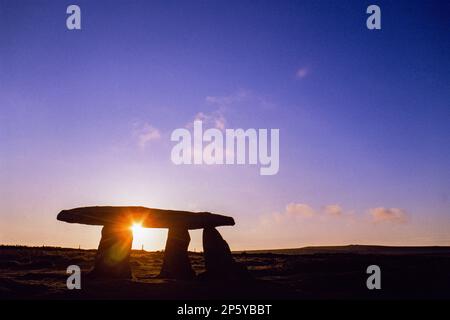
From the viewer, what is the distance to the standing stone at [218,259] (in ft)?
77.0

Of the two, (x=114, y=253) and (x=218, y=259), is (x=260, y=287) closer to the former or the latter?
(x=218, y=259)

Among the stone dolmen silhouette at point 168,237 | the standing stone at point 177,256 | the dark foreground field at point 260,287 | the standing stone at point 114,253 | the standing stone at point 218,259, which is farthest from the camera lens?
the standing stone at point 177,256

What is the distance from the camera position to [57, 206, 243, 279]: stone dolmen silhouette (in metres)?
22.8

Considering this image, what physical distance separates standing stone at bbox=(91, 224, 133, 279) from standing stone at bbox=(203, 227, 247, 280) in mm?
3593

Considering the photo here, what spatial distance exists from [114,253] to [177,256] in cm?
311

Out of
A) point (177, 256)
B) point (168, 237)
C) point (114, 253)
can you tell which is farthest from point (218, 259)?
point (114, 253)

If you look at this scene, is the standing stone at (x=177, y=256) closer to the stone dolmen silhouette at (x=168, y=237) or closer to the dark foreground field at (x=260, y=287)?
the stone dolmen silhouette at (x=168, y=237)

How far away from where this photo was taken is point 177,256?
24594 millimetres

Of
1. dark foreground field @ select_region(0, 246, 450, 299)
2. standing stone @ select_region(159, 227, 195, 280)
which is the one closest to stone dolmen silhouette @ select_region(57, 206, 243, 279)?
standing stone @ select_region(159, 227, 195, 280)

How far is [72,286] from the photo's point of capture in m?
19.1

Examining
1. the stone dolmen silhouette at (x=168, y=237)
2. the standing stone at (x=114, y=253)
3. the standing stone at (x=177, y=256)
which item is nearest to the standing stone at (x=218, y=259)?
the stone dolmen silhouette at (x=168, y=237)
